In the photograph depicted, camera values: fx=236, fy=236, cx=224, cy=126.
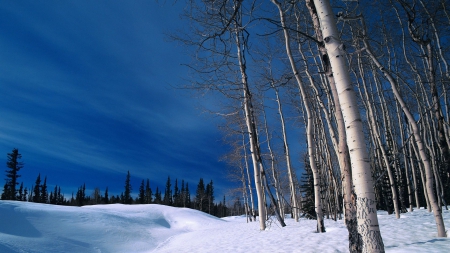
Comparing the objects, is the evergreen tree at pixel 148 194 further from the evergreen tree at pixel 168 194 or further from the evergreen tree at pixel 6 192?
the evergreen tree at pixel 6 192

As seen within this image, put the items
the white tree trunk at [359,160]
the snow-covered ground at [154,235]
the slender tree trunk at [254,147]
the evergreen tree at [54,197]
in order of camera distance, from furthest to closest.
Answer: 1. the evergreen tree at [54,197]
2. the slender tree trunk at [254,147]
3. the snow-covered ground at [154,235]
4. the white tree trunk at [359,160]

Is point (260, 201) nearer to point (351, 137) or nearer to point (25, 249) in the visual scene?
point (351, 137)

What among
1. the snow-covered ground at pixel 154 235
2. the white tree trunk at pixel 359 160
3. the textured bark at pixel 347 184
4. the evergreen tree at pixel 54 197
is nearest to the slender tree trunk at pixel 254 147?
the snow-covered ground at pixel 154 235

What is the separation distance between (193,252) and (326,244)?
322 cm

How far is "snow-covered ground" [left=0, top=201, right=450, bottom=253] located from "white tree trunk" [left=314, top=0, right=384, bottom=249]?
257 centimetres

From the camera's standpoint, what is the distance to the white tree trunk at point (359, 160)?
2074 millimetres

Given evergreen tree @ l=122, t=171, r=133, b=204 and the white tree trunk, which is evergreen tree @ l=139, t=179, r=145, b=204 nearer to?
evergreen tree @ l=122, t=171, r=133, b=204

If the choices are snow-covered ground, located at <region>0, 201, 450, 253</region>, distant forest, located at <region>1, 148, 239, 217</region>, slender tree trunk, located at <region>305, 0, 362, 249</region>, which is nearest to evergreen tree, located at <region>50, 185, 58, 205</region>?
distant forest, located at <region>1, 148, 239, 217</region>

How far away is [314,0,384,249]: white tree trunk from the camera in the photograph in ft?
6.81

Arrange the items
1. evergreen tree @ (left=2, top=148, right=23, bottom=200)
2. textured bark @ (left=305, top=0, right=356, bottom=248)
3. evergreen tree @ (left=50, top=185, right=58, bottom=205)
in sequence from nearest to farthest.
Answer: textured bark @ (left=305, top=0, right=356, bottom=248), evergreen tree @ (left=2, top=148, right=23, bottom=200), evergreen tree @ (left=50, top=185, right=58, bottom=205)

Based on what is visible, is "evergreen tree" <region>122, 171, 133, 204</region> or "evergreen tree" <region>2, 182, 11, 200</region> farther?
"evergreen tree" <region>122, 171, 133, 204</region>

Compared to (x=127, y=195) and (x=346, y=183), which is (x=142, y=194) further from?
(x=346, y=183)

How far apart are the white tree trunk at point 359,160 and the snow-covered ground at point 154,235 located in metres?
2.57

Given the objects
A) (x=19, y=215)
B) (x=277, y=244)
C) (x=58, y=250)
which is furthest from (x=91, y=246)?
(x=277, y=244)
